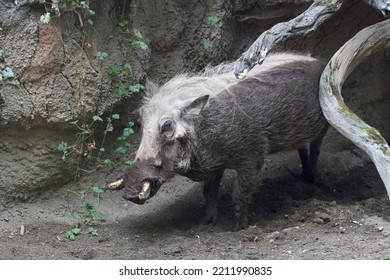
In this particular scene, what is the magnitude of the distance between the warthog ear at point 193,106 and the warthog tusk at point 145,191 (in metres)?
0.60

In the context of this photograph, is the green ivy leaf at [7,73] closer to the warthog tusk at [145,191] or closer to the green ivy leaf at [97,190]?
the green ivy leaf at [97,190]

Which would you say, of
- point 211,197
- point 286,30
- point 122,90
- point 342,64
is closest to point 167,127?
point 122,90

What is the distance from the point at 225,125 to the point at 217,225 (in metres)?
0.82

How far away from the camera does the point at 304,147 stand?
6.62 meters

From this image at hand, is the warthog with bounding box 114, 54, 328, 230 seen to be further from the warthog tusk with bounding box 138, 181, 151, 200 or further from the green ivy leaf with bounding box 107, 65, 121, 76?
the green ivy leaf with bounding box 107, 65, 121, 76

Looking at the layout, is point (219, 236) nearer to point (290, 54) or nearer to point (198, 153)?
point (198, 153)

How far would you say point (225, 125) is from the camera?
223 inches

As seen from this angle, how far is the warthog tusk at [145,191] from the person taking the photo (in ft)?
17.3

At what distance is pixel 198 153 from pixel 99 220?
950 millimetres

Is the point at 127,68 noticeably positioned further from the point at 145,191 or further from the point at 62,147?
the point at 145,191

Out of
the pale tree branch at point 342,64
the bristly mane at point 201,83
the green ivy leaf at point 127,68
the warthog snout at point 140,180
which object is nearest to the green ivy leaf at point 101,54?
the green ivy leaf at point 127,68

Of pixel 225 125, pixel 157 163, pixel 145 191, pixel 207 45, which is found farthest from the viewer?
pixel 207 45

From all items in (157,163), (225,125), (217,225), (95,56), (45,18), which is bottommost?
(217,225)

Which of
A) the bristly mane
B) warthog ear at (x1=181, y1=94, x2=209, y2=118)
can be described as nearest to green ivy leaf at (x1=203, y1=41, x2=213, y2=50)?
the bristly mane
